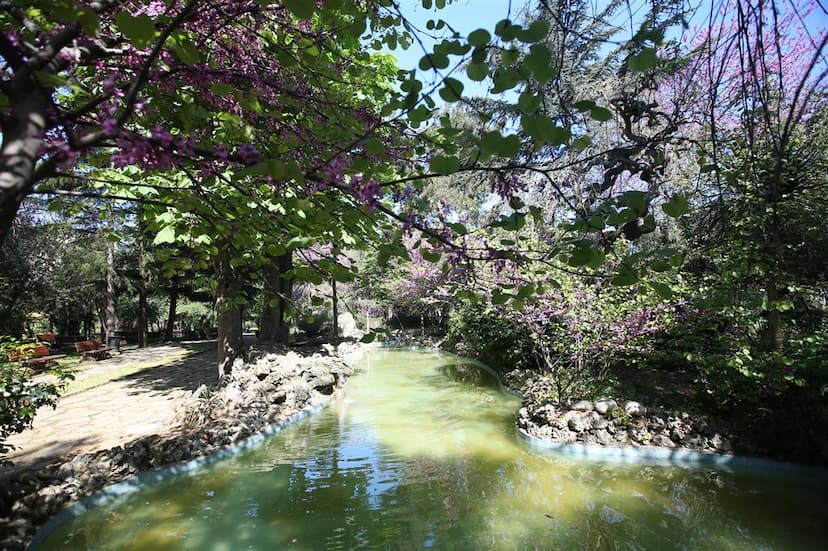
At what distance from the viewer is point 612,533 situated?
15.2ft

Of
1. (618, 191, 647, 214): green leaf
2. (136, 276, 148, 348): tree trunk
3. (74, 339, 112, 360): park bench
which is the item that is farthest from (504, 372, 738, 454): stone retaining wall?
(136, 276, 148, 348): tree trunk

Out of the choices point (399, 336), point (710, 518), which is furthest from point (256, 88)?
point (399, 336)

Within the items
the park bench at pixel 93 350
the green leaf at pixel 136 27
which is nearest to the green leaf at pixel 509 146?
the green leaf at pixel 136 27

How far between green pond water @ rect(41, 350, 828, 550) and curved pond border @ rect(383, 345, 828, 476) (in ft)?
0.39

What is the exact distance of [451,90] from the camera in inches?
55.9

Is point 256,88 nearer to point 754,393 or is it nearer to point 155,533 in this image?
point 155,533

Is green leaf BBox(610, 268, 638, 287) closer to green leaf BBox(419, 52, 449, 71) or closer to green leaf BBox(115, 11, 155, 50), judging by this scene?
green leaf BBox(419, 52, 449, 71)

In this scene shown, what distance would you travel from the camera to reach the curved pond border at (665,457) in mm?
6223

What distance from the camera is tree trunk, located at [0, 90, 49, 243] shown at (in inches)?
55.1

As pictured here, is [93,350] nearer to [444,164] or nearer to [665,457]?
[665,457]

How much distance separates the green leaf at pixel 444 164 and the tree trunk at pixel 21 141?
4.21 feet

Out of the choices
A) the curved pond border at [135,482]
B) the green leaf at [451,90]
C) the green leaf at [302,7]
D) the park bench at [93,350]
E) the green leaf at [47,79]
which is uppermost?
the green leaf at [302,7]

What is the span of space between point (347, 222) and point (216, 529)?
3.99m

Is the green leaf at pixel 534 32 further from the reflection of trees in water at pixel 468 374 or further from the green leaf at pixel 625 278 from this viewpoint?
the reflection of trees in water at pixel 468 374
